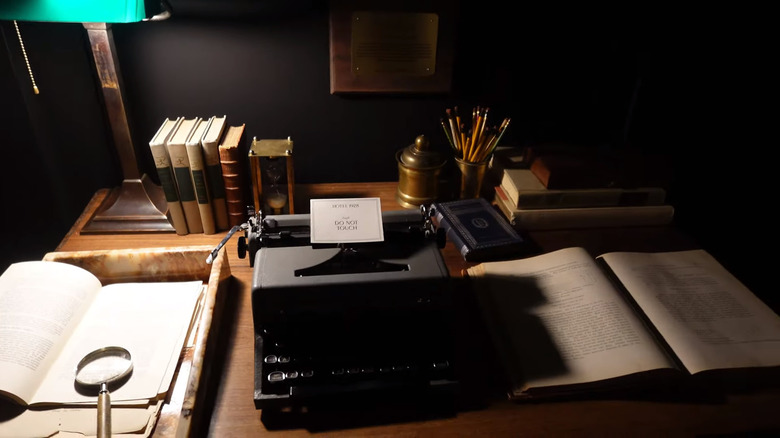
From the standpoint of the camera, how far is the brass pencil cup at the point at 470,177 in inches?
52.5

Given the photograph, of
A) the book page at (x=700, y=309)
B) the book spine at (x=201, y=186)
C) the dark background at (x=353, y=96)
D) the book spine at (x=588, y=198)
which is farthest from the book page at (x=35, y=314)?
the book page at (x=700, y=309)

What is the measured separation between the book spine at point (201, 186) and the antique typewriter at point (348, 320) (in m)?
0.32

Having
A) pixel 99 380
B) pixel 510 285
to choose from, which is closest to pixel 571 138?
pixel 510 285

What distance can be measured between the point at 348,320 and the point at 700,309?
28.2 inches

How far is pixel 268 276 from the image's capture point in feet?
2.68

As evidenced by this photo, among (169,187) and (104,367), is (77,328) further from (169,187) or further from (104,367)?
(169,187)

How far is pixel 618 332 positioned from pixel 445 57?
80cm

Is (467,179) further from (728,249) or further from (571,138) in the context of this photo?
(728,249)

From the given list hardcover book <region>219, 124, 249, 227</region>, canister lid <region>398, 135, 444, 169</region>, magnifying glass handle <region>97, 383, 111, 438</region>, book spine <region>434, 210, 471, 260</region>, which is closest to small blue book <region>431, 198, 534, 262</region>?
book spine <region>434, 210, 471, 260</region>

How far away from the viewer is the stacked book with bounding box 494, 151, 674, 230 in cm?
128

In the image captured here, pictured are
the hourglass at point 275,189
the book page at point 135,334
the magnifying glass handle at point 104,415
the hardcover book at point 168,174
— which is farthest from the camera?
the hourglass at point 275,189

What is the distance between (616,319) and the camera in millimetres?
967

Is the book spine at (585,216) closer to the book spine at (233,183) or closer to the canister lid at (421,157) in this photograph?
the canister lid at (421,157)

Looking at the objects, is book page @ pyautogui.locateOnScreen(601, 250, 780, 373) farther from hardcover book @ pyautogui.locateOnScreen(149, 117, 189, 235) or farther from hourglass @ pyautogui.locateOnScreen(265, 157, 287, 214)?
hardcover book @ pyautogui.locateOnScreen(149, 117, 189, 235)
